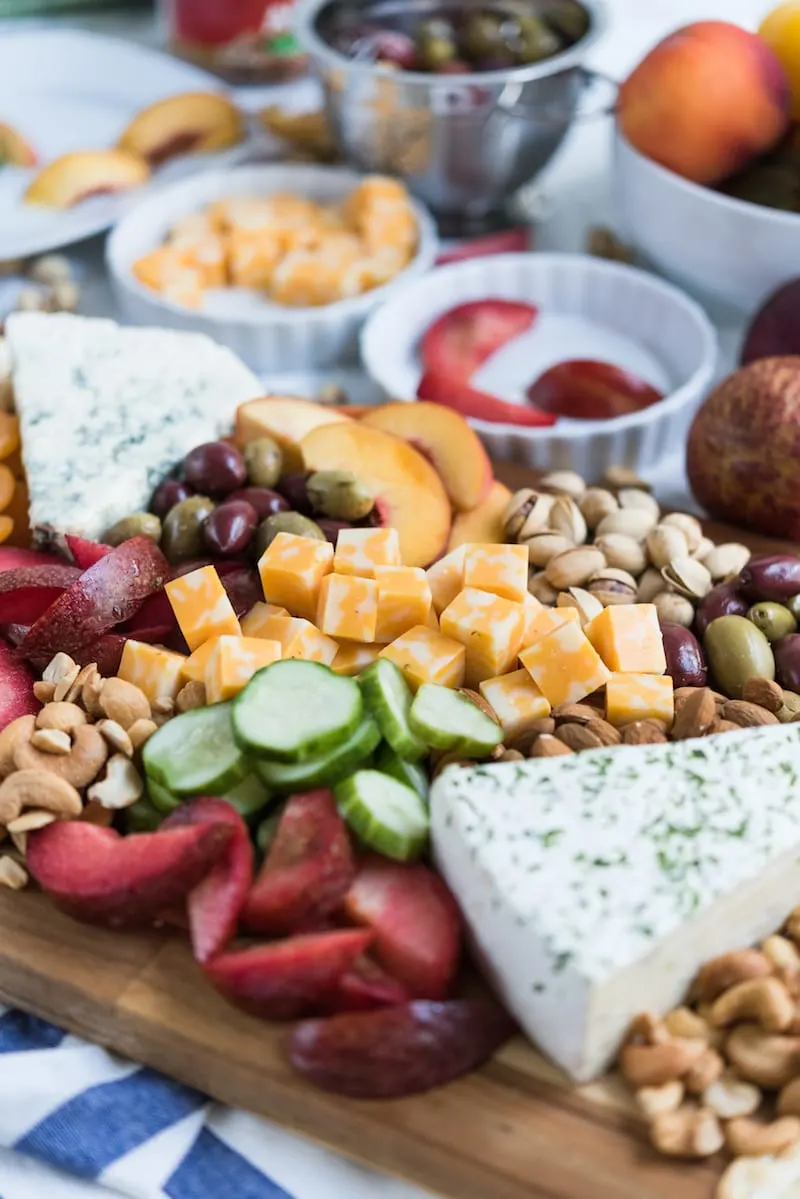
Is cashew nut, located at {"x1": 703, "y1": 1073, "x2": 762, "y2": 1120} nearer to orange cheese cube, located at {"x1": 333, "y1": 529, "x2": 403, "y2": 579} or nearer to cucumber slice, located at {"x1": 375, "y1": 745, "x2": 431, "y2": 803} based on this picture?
cucumber slice, located at {"x1": 375, "y1": 745, "x2": 431, "y2": 803}

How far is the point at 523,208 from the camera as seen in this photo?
7.54 ft

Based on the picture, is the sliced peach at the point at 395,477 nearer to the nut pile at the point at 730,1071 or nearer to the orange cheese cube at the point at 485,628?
the orange cheese cube at the point at 485,628

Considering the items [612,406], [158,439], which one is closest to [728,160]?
[612,406]

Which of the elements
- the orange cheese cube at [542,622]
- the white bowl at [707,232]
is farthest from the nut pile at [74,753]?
the white bowl at [707,232]

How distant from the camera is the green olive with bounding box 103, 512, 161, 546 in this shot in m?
1.39

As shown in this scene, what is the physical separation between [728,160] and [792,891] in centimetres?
117

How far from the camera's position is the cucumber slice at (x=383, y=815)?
3.37 feet

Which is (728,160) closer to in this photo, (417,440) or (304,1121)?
(417,440)

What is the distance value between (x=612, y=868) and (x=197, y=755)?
1.18 feet

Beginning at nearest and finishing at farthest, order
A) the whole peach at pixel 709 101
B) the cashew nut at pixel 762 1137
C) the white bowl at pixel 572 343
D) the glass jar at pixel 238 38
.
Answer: the cashew nut at pixel 762 1137 < the white bowl at pixel 572 343 < the whole peach at pixel 709 101 < the glass jar at pixel 238 38

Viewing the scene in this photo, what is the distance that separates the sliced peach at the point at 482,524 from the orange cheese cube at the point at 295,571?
0.69 ft

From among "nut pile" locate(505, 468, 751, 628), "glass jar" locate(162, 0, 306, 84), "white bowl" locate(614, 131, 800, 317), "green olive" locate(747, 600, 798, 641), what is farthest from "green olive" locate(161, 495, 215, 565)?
"glass jar" locate(162, 0, 306, 84)

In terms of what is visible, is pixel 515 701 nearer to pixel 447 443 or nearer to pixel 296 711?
pixel 296 711

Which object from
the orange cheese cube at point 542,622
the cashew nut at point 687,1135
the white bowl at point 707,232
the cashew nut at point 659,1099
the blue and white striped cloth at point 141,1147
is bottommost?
the blue and white striped cloth at point 141,1147
